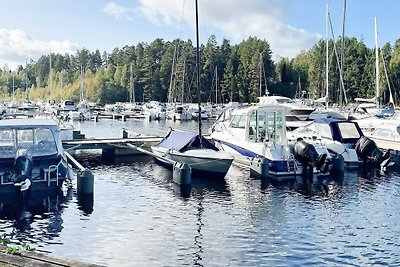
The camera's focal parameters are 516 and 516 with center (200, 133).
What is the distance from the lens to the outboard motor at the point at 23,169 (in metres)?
19.9

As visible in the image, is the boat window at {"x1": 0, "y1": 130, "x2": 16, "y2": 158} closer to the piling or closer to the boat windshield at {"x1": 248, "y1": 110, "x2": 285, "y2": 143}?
the piling

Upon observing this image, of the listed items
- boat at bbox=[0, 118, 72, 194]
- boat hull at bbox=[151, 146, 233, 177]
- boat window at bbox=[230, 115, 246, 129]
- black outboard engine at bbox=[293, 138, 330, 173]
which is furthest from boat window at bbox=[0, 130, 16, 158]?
black outboard engine at bbox=[293, 138, 330, 173]

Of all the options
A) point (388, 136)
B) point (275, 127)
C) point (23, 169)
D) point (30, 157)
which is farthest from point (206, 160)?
point (388, 136)

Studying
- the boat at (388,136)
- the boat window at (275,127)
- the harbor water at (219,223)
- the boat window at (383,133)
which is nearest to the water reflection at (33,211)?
the harbor water at (219,223)

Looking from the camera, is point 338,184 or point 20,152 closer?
point 20,152

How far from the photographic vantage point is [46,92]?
15650 centimetres

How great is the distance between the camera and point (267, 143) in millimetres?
26859

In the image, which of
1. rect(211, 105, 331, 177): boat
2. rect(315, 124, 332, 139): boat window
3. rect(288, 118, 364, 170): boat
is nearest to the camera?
rect(211, 105, 331, 177): boat

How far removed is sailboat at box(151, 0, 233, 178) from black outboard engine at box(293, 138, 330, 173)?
3.96m

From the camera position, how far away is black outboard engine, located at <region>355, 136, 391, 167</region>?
97.4ft

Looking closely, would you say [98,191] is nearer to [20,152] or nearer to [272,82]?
[20,152]

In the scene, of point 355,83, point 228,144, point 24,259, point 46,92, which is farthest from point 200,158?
point 46,92

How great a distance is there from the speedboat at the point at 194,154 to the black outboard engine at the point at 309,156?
13.0ft

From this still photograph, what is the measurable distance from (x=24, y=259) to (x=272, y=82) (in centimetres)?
10391
